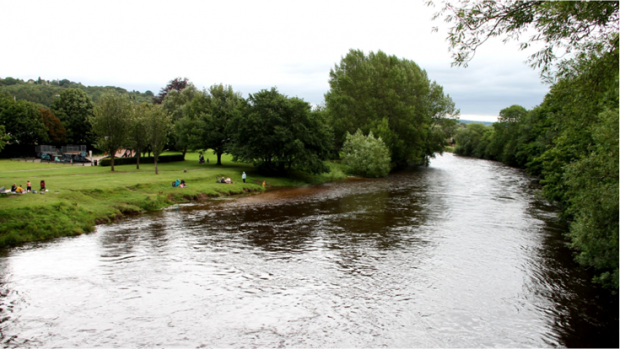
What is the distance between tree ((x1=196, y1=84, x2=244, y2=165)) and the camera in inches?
2295

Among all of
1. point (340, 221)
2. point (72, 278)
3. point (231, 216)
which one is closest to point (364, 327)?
point (72, 278)

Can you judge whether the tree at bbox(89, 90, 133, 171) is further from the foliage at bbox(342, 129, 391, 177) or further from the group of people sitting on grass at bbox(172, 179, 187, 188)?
the foliage at bbox(342, 129, 391, 177)

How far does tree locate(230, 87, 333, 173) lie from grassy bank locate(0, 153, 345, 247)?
10.6ft

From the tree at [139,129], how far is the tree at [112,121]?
26.4 inches

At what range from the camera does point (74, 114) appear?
79562 millimetres

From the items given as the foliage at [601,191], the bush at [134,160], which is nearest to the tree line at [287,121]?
the bush at [134,160]

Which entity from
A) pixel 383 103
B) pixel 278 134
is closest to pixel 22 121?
pixel 278 134

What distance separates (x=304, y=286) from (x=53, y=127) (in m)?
71.6

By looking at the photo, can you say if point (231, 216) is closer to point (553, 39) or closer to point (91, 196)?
point (91, 196)

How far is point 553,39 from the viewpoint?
1158 centimetres

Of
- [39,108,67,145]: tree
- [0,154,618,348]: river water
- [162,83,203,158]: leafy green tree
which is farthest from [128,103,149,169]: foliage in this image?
[39,108,67,145]: tree

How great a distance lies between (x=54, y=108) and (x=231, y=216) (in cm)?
6678

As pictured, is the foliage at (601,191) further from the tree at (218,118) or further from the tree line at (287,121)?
the tree at (218,118)

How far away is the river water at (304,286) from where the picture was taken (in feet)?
42.8
